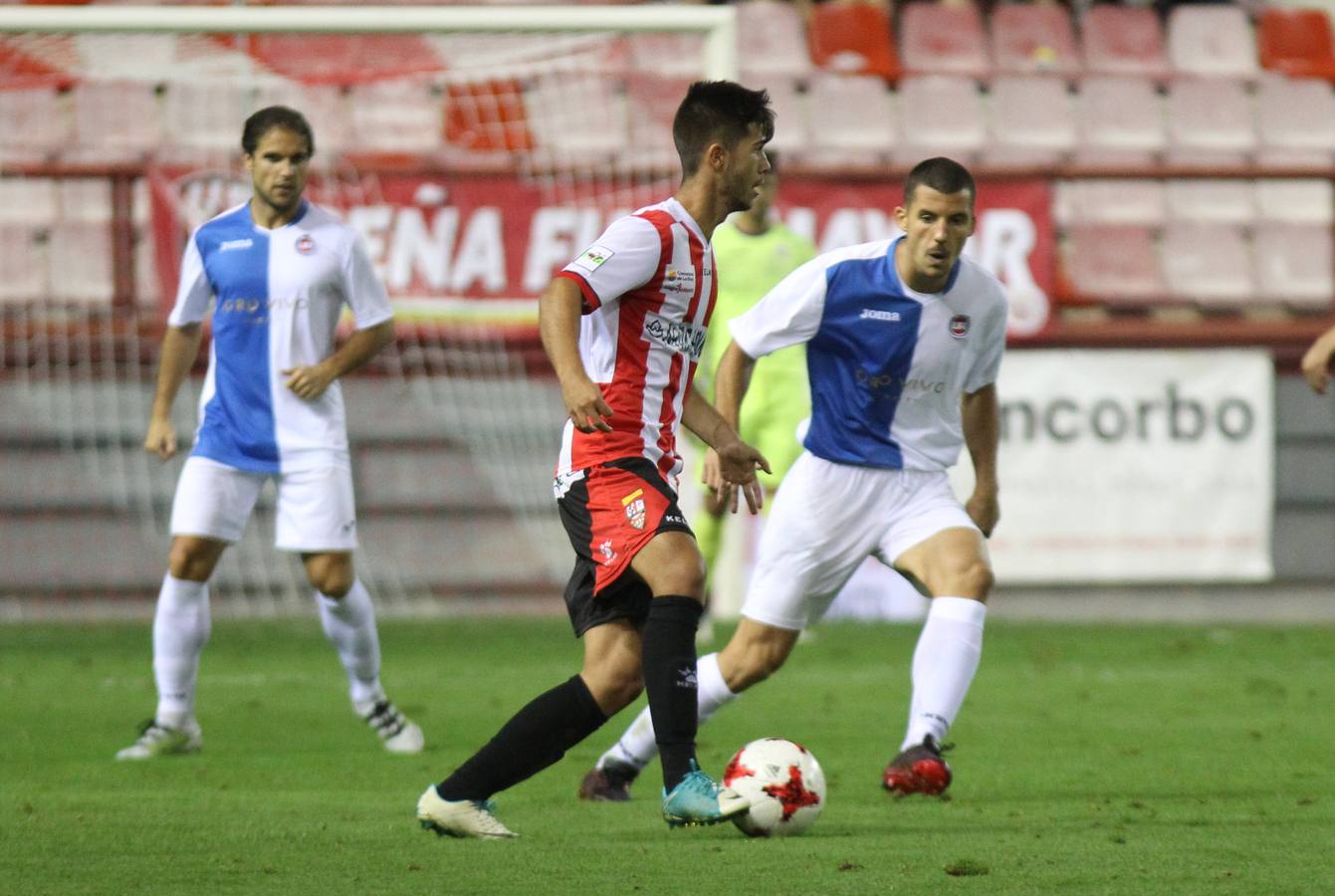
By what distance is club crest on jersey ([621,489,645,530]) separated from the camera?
4.36 metres

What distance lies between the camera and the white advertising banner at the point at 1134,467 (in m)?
11.2

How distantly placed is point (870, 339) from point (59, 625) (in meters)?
6.72

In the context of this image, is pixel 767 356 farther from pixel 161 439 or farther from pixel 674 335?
pixel 674 335

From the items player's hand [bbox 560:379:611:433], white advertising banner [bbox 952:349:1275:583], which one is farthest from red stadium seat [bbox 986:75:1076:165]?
player's hand [bbox 560:379:611:433]

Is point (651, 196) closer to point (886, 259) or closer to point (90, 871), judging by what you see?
point (886, 259)

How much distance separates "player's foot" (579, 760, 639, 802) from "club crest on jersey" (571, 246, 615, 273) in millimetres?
1516

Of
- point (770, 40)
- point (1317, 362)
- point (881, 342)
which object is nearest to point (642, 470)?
point (881, 342)

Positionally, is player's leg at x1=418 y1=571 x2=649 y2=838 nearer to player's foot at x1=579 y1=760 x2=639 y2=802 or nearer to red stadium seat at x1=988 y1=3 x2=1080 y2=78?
player's foot at x1=579 y1=760 x2=639 y2=802

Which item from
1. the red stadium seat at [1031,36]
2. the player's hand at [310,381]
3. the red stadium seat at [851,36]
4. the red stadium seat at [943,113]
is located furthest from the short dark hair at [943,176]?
the red stadium seat at [1031,36]

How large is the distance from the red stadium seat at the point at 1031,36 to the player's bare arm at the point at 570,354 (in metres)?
11.1

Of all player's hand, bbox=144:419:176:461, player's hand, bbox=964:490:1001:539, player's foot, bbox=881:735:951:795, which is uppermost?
player's hand, bbox=144:419:176:461

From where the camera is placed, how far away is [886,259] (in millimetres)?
5559

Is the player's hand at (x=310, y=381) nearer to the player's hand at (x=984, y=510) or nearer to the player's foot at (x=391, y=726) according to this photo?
the player's foot at (x=391, y=726)

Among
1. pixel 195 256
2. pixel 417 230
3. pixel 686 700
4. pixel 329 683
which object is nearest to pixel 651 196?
pixel 417 230
